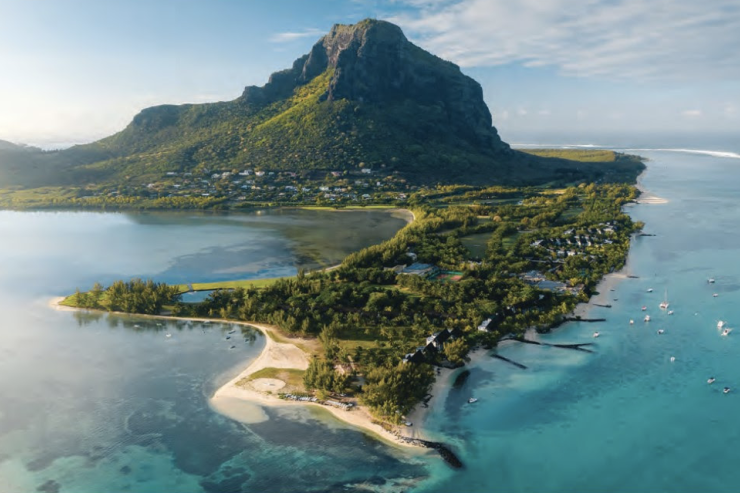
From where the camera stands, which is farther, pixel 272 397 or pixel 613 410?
pixel 272 397

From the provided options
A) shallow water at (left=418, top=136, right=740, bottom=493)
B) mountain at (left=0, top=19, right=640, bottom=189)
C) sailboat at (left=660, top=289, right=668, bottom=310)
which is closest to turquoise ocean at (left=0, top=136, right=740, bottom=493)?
shallow water at (left=418, top=136, right=740, bottom=493)

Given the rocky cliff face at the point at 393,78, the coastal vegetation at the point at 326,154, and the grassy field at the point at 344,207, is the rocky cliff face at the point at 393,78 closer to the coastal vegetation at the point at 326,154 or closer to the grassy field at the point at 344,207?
the coastal vegetation at the point at 326,154

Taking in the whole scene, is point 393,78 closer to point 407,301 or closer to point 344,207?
point 344,207

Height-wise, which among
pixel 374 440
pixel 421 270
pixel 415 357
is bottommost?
pixel 374 440

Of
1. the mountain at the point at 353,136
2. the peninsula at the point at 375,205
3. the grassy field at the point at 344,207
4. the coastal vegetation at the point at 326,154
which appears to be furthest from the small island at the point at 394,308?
the mountain at the point at 353,136

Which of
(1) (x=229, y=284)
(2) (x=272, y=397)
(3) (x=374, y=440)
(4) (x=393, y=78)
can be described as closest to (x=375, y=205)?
(1) (x=229, y=284)
